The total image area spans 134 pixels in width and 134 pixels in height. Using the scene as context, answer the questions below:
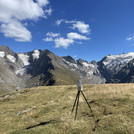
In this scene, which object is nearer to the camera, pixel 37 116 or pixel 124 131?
pixel 124 131

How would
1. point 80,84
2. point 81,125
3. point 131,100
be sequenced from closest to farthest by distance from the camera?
point 81,125 < point 80,84 < point 131,100

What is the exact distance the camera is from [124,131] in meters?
9.20

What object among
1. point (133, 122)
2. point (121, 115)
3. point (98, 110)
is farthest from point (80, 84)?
point (133, 122)

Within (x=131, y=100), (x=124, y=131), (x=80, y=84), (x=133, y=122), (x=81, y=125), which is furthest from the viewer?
(x=131, y=100)

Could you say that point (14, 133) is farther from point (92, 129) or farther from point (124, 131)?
point (124, 131)

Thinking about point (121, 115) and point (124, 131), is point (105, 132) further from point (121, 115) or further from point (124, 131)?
point (121, 115)

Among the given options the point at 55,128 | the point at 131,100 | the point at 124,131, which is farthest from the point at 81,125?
the point at 131,100

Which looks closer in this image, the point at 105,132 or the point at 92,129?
the point at 105,132

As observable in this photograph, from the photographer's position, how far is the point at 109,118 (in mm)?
11492

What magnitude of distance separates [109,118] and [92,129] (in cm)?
220

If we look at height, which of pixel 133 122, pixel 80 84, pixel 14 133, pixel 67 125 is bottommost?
pixel 14 133

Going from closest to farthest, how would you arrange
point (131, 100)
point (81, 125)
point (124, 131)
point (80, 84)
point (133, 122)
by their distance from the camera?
point (124, 131)
point (133, 122)
point (81, 125)
point (80, 84)
point (131, 100)

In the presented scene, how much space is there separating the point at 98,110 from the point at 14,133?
899 centimetres

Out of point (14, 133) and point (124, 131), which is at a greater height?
point (124, 131)
